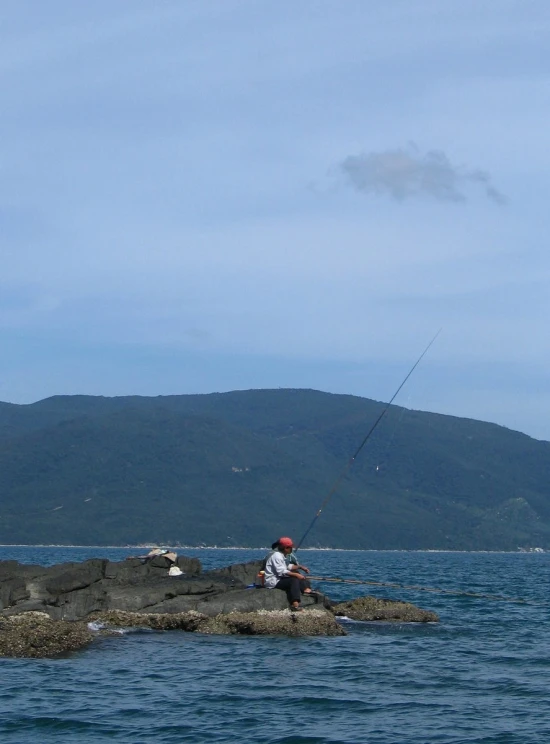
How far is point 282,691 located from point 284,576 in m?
7.86

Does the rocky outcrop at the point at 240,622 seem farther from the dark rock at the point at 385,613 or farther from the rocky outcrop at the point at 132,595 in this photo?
the dark rock at the point at 385,613

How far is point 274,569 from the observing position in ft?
89.6

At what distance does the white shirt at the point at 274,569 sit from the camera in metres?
27.1

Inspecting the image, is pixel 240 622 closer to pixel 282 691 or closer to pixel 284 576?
pixel 284 576

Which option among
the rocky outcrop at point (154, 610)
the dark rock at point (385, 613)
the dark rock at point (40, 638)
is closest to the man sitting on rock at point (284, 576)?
the rocky outcrop at point (154, 610)

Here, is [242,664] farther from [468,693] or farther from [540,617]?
[540,617]

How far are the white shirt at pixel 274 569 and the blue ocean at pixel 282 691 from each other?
82.6 inches

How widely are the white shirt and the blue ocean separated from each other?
210cm

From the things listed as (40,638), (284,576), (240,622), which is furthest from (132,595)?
(40,638)

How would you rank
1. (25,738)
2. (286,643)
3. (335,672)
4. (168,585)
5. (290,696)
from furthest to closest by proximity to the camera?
(168,585) < (286,643) < (335,672) < (290,696) < (25,738)

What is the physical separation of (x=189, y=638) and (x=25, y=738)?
30.5 ft

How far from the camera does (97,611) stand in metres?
27.4

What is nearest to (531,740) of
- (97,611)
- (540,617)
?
(97,611)

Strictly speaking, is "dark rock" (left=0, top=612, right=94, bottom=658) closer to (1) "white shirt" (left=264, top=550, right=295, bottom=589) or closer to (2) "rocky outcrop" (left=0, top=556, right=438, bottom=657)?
(2) "rocky outcrop" (left=0, top=556, right=438, bottom=657)
